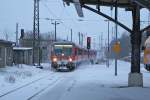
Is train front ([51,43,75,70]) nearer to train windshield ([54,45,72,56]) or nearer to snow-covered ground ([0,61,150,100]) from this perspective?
train windshield ([54,45,72,56])

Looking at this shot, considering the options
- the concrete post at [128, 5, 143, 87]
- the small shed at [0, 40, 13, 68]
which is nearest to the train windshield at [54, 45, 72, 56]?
the small shed at [0, 40, 13, 68]

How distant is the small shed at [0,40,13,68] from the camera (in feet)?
167

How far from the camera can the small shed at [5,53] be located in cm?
5081

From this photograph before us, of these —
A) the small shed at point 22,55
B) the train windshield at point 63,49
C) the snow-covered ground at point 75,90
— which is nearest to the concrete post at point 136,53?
the snow-covered ground at point 75,90

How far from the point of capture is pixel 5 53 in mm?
52844

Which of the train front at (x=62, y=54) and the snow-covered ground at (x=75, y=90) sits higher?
the train front at (x=62, y=54)

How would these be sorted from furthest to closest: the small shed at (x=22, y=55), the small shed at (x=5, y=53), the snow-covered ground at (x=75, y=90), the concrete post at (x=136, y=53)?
1. the small shed at (x=22, y=55)
2. the small shed at (x=5, y=53)
3. the concrete post at (x=136, y=53)
4. the snow-covered ground at (x=75, y=90)

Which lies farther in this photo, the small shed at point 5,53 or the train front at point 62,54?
the small shed at point 5,53

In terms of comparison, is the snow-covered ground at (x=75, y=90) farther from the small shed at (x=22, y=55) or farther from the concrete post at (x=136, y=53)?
the small shed at (x=22, y=55)

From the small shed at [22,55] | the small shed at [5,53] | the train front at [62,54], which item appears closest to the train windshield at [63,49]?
the train front at [62,54]

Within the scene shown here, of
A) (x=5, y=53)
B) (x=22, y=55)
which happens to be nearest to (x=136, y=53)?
(x=5, y=53)

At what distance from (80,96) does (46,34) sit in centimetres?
16317

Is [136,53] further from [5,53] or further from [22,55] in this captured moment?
[22,55]

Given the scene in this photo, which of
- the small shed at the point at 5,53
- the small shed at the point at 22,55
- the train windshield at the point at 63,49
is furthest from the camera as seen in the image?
the small shed at the point at 22,55
